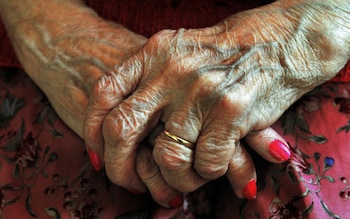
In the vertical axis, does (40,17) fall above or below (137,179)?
above

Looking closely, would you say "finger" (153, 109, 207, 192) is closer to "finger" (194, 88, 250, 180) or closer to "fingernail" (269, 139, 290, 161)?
"finger" (194, 88, 250, 180)

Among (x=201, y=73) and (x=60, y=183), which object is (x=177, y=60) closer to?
(x=201, y=73)

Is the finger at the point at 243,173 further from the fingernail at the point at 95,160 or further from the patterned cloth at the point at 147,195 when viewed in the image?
the fingernail at the point at 95,160

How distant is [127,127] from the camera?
2.42ft

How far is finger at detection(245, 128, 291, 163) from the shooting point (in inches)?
30.3

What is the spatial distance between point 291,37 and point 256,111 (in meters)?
0.14

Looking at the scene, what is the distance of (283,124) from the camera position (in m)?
0.87

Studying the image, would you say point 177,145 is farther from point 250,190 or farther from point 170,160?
point 250,190

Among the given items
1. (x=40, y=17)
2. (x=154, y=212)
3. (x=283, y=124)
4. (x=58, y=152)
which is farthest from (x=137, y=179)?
(x=40, y=17)

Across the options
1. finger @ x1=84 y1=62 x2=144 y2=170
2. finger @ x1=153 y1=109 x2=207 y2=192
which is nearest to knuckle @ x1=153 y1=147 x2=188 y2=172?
finger @ x1=153 y1=109 x2=207 y2=192

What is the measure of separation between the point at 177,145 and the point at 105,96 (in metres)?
0.15

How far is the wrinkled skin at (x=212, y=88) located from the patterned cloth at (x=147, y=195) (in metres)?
0.06

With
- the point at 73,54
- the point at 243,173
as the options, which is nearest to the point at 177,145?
the point at 243,173

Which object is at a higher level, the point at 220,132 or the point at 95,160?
the point at 220,132
